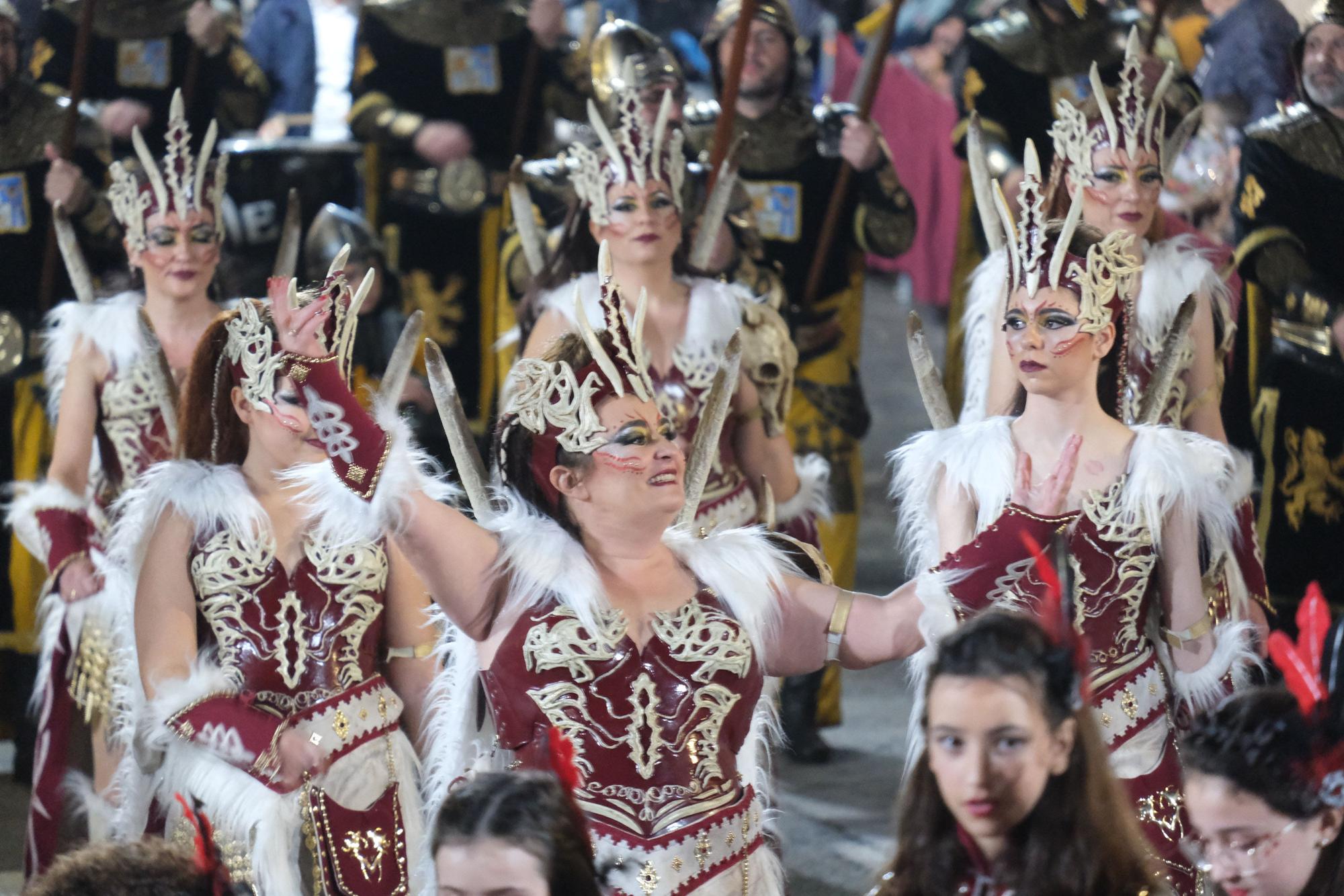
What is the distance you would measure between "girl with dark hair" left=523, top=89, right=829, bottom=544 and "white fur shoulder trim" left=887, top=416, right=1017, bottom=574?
46.0 inches

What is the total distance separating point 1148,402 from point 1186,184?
2.54m

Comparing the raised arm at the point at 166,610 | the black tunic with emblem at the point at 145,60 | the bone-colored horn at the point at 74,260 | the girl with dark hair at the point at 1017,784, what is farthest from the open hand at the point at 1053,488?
the black tunic with emblem at the point at 145,60

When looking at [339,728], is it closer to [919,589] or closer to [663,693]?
[663,693]

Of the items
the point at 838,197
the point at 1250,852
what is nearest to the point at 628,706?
the point at 1250,852

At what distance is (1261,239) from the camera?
5918 millimetres

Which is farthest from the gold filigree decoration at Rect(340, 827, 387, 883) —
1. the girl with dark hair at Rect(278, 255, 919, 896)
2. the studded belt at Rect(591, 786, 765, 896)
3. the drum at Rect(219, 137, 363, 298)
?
the drum at Rect(219, 137, 363, 298)

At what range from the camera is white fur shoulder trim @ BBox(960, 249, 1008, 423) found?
4.91 metres

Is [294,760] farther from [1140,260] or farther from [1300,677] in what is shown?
[1140,260]

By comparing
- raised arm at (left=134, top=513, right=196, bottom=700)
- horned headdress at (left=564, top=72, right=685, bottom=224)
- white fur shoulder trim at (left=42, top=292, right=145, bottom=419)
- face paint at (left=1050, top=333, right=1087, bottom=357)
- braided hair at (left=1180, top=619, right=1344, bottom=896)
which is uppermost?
horned headdress at (left=564, top=72, right=685, bottom=224)

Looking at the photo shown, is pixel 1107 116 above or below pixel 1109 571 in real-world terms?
above

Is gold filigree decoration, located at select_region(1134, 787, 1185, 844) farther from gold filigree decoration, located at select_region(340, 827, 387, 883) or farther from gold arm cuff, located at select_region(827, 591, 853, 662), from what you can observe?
gold filigree decoration, located at select_region(340, 827, 387, 883)

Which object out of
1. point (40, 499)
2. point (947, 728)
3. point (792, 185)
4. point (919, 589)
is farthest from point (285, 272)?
point (947, 728)

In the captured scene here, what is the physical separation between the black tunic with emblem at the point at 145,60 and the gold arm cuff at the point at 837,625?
4895mm

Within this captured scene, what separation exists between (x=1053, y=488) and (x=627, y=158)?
7.02 feet
